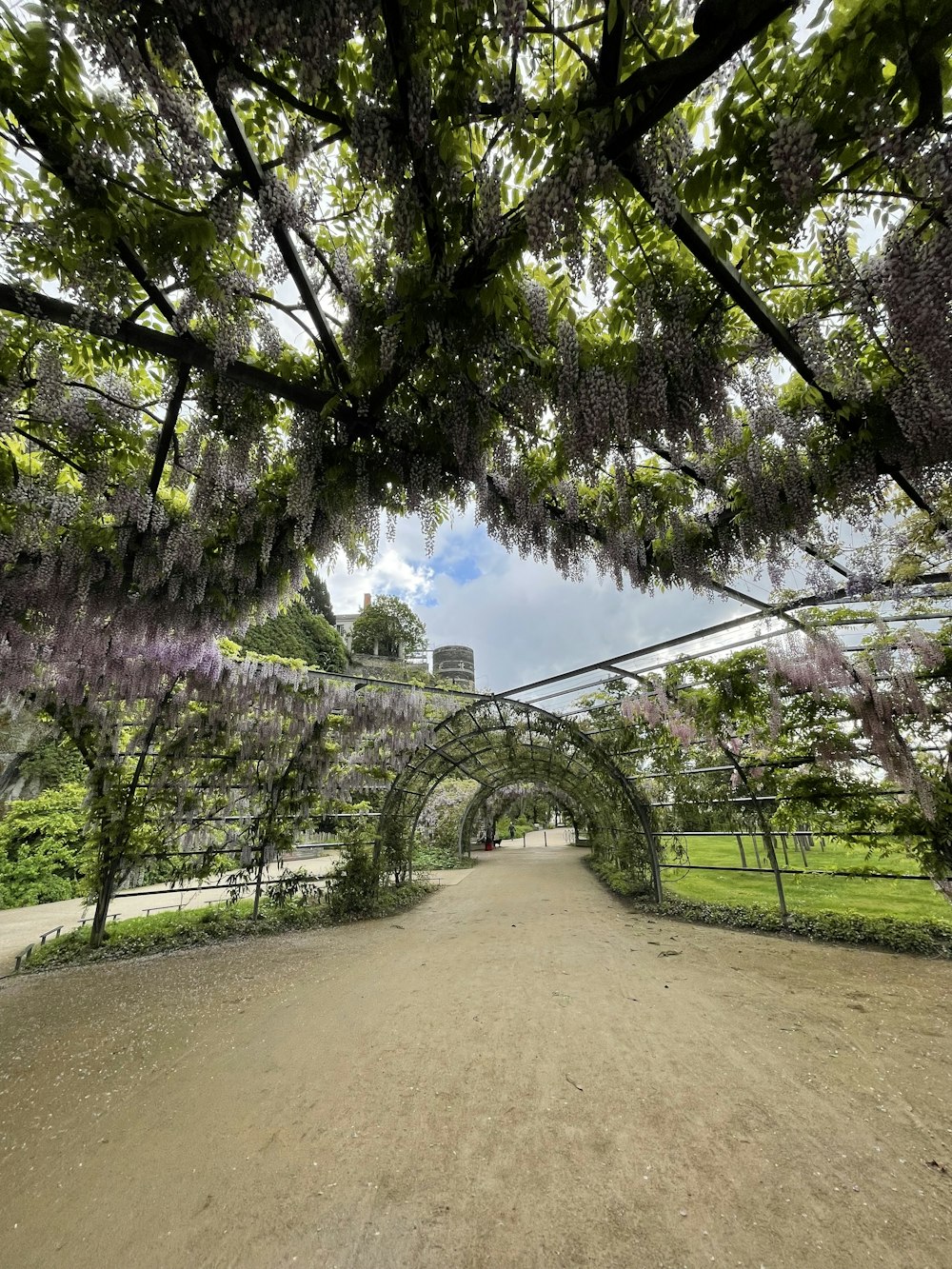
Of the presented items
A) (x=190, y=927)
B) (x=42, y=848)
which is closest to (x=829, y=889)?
(x=190, y=927)

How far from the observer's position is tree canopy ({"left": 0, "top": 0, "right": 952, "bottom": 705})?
161 cm

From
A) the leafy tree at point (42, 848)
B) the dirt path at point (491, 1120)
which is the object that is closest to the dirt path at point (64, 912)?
A: the leafy tree at point (42, 848)

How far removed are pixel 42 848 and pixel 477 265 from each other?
14882mm

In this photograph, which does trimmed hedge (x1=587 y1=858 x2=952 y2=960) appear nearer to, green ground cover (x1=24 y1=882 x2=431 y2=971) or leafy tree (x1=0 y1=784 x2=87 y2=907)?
green ground cover (x1=24 y1=882 x2=431 y2=971)

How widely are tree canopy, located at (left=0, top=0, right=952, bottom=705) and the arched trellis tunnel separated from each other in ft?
15.0

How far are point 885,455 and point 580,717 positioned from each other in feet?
22.4

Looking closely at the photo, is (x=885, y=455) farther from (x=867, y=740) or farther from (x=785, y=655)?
(x=867, y=740)

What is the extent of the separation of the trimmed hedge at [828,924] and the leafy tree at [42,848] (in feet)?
37.1

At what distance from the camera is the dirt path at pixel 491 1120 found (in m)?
1.84

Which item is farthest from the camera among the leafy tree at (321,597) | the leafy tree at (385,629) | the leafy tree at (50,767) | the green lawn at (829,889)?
the leafy tree at (385,629)

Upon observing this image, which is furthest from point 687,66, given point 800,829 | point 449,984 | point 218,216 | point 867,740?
point 800,829

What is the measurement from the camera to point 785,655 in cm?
605

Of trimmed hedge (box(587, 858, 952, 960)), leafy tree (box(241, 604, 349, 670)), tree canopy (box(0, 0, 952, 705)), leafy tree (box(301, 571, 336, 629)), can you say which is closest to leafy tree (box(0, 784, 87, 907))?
tree canopy (box(0, 0, 952, 705))

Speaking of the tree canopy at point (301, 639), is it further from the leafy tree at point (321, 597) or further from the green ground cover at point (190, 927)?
the green ground cover at point (190, 927)
